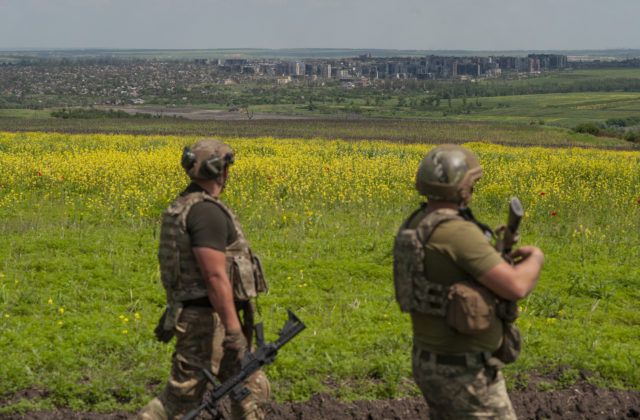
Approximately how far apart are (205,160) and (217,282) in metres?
0.76

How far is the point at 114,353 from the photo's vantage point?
21.6ft

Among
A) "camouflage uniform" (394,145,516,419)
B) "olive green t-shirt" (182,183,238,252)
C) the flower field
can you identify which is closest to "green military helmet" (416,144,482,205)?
"camouflage uniform" (394,145,516,419)

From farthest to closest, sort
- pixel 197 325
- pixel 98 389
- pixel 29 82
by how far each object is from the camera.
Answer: pixel 29 82, pixel 98 389, pixel 197 325

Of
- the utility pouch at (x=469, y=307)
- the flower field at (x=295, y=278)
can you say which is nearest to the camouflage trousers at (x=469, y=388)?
the utility pouch at (x=469, y=307)

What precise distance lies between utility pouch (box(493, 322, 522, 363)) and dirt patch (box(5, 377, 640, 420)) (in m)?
2.44

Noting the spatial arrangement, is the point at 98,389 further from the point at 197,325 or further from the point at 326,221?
the point at 326,221

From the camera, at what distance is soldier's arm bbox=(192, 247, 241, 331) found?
3.65 metres

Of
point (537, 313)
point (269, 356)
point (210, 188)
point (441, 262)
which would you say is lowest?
point (537, 313)

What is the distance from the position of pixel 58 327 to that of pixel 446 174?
222 inches

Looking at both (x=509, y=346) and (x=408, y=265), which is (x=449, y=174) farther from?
(x=509, y=346)

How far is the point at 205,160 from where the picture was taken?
3.85 meters

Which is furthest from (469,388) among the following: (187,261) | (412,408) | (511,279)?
(412,408)

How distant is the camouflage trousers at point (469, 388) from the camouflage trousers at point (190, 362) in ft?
4.23

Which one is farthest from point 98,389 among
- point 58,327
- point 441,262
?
point 441,262
